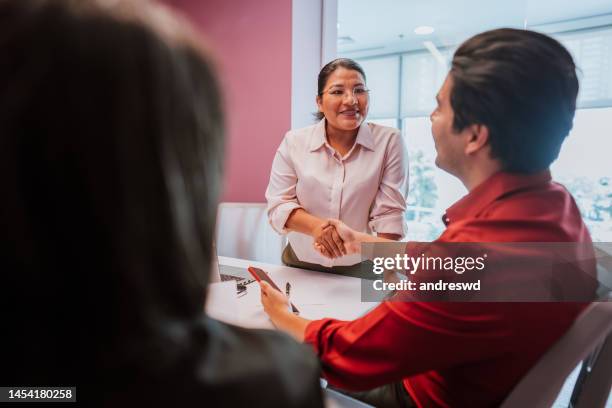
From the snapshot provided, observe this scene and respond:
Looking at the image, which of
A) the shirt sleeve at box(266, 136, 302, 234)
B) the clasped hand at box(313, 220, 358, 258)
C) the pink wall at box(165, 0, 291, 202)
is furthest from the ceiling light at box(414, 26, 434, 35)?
the clasped hand at box(313, 220, 358, 258)

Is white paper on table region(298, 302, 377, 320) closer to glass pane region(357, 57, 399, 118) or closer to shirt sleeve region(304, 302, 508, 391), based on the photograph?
shirt sleeve region(304, 302, 508, 391)

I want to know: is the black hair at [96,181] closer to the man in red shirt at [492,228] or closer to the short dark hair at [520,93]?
the man in red shirt at [492,228]

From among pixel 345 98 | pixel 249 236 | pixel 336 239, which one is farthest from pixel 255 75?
pixel 336 239

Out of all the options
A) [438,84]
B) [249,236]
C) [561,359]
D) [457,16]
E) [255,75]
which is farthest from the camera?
[457,16]

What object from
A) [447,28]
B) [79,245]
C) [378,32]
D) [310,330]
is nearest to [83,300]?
[79,245]

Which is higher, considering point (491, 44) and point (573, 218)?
point (491, 44)

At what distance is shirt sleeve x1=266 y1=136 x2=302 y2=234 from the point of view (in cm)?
179

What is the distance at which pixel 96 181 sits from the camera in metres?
0.29

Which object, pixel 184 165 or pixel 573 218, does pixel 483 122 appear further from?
pixel 184 165

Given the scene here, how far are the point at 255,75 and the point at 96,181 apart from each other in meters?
3.06

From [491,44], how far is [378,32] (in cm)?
500

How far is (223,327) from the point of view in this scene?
0.42 m

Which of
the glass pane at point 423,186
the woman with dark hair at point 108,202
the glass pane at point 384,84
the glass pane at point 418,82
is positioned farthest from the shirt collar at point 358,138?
the glass pane at point 384,84

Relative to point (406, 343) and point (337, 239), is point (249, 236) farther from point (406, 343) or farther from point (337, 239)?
point (406, 343)
